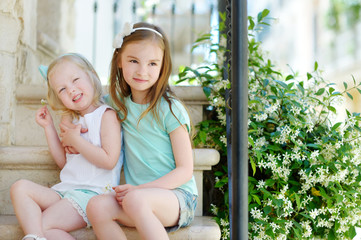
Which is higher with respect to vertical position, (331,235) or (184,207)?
(184,207)

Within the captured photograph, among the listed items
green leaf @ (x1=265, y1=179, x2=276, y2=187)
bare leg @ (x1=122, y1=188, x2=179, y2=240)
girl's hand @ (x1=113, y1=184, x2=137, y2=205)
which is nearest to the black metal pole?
bare leg @ (x1=122, y1=188, x2=179, y2=240)

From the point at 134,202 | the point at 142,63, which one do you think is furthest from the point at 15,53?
the point at 134,202

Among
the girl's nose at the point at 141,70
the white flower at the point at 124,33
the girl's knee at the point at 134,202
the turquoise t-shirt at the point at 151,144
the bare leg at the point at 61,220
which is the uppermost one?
the white flower at the point at 124,33

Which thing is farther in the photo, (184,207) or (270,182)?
(270,182)

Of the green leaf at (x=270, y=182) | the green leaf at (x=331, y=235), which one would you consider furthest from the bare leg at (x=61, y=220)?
the green leaf at (x=331, y=235)

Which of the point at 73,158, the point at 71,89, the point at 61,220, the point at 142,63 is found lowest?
the point at 61,220

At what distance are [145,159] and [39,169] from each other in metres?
0.53

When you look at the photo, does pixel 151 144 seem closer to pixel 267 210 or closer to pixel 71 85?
pixel 71 85

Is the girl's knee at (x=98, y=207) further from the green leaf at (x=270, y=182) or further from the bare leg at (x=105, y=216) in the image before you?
the green leaf at (x=270, y=182)

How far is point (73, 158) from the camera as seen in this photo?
1.65m

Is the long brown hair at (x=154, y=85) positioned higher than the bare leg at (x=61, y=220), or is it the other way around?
the long brown hair at (x=154, y=85)

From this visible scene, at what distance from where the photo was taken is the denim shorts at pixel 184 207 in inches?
58.4

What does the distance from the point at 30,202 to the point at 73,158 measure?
0.25m

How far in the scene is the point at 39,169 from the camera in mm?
1770
